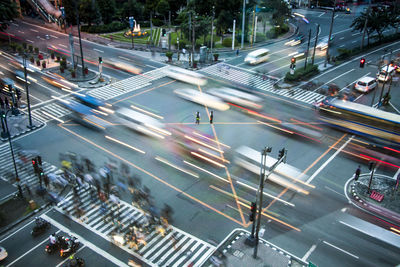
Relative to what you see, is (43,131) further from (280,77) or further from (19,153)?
(280,77)

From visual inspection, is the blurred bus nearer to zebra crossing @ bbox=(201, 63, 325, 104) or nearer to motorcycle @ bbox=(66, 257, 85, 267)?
zebra crossing @ bbox=(201, 63, 325, 104)

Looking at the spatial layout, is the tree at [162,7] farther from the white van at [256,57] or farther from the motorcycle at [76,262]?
the motorcycle at [76,262]

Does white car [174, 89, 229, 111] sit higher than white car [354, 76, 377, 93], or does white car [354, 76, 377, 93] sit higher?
white car [354, 76, 377, 93]

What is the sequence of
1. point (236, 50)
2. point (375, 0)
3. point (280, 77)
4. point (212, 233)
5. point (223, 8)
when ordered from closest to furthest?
point (212, 233)
point (280, 77)
point (236, 50)
point (223, 8)
point (375, 0)

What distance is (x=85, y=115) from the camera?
155 ft

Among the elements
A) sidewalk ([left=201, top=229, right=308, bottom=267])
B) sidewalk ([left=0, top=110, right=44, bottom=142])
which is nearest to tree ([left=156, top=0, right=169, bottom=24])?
sidewalk ([left=0, top=110, right=44, bottom=142])

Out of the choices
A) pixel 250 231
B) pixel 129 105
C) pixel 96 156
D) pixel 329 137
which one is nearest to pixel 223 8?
pixel 129 105

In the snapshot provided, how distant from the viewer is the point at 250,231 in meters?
28.6

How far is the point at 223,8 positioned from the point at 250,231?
63101 millimetres

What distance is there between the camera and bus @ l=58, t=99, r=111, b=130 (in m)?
44.6

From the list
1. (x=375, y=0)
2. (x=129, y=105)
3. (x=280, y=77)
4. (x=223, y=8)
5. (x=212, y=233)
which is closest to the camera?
(x=212, y=233)

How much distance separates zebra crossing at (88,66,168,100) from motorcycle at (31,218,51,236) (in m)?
26.5

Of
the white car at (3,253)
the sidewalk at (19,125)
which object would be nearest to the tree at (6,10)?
the sidewalk at (19,125)

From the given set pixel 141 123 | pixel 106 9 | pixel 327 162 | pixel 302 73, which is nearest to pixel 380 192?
pixel 327 162
